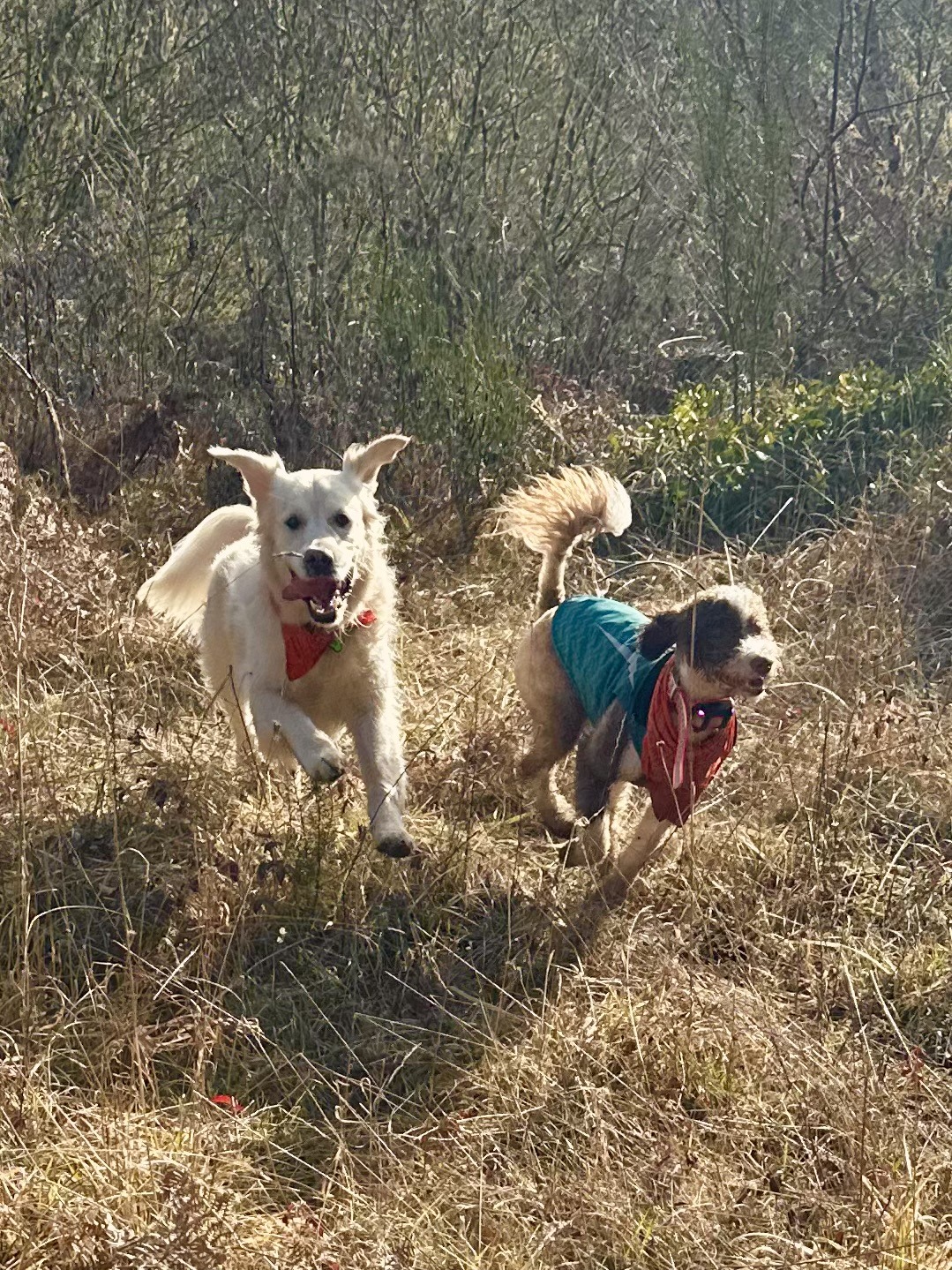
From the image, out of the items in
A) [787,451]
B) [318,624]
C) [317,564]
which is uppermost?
[317,564]

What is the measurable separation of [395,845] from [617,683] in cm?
89

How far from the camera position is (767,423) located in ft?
27.7

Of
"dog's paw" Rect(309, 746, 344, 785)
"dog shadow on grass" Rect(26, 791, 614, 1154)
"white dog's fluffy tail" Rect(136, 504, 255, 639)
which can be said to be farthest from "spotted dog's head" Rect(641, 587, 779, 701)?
"white dog's fluffy tail" Rect(136, 504, 255, 639)

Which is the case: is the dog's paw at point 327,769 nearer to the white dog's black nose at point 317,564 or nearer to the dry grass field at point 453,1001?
the dry grass field at point 453,1001

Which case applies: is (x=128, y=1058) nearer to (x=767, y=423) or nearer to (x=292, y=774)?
(x=292, y=774)

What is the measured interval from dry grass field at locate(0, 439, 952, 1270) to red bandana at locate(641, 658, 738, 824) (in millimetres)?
263

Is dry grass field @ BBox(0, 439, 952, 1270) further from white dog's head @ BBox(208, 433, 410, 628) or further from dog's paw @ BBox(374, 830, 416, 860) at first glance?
white dog's head @ BBox(208, 433, 410, 628)

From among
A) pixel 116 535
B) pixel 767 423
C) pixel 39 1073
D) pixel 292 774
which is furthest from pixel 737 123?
pixel 39 1073

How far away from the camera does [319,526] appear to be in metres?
4.73

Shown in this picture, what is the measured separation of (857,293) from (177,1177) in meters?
9.19

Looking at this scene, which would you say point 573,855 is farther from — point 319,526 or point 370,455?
point 370,455

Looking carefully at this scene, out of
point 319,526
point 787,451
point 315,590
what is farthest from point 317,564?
point 787,451

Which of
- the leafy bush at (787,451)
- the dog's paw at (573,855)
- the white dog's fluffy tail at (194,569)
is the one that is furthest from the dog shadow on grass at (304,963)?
the leafy bush at (787,451)

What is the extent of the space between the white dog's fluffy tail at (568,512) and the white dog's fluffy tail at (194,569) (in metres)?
1.16
